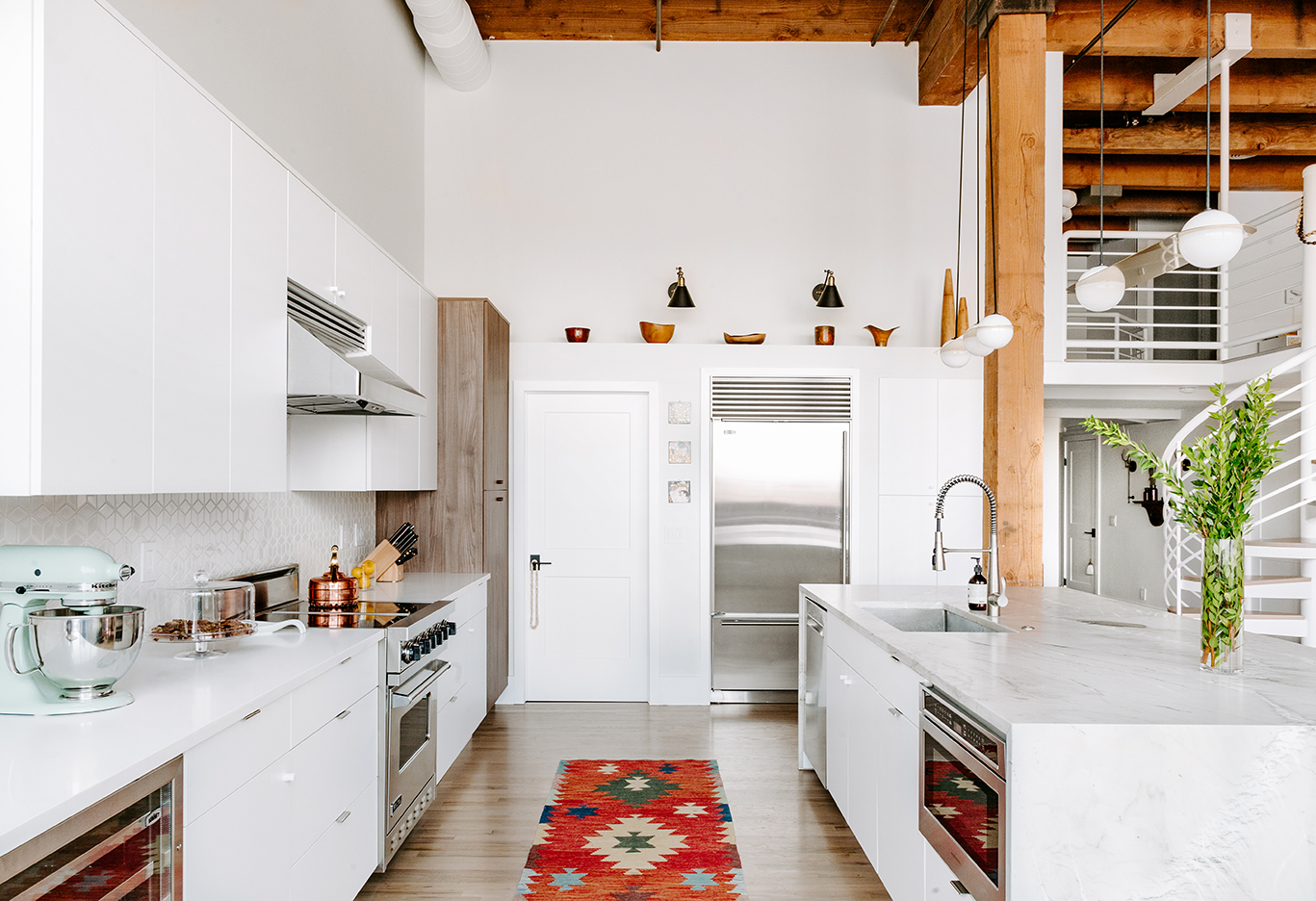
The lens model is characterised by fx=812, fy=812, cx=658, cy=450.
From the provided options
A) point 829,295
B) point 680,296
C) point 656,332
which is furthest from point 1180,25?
point 656,332

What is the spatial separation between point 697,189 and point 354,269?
2.92 meters

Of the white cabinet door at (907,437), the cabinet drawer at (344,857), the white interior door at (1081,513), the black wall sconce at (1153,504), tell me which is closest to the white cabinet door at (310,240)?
the cabinet drawer at (344,857)

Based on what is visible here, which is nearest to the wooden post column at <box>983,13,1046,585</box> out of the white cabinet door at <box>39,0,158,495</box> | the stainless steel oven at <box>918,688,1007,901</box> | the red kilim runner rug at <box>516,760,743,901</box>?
the red kilim runner rug at <box>516,760,743,901</box>

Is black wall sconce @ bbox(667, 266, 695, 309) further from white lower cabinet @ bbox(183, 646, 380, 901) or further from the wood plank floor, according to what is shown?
white lower cabinet @ bbox(183, 646, 380, 901)

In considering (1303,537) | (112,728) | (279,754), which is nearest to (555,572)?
(279,754)

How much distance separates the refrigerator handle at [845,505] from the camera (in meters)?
5.23

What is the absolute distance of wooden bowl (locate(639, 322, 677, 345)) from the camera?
5.24m

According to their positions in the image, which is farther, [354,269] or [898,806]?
[354,269]

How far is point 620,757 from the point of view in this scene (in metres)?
4.23

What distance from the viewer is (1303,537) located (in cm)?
483

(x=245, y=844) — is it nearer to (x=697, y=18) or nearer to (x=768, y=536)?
(x=768, y=536)

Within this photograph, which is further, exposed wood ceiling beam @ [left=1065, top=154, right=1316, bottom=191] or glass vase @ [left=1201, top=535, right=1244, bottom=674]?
exposed wood ceiling beam @ [left=1065, top=154, right=1316, bottom=191]

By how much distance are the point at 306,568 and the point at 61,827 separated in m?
2.62

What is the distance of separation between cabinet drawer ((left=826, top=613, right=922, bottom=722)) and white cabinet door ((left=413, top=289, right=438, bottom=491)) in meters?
2.28
